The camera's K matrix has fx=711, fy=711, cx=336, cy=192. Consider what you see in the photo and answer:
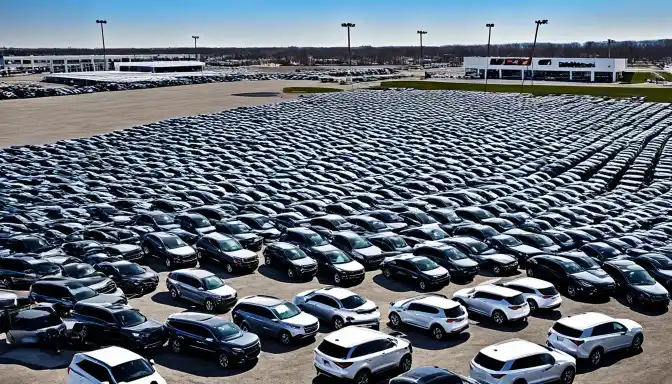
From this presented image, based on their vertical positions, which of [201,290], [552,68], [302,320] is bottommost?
[302,320]

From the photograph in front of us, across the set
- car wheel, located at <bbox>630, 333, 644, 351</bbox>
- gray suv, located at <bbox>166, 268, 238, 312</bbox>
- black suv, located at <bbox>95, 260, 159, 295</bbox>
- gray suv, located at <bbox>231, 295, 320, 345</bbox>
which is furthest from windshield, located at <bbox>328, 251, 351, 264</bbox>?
car wheel, located at <bbox>630, 333, 644, 351</bbox>

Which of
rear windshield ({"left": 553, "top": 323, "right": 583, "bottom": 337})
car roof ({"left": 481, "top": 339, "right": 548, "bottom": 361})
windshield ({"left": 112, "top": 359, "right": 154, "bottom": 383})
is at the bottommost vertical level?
rear windshield ({"left": 553, "top": 323, "right": 583, "bottom": 337})

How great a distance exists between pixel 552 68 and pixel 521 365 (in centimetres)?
15298

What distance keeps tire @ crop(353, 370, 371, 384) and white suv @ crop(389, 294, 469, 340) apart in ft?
13.3

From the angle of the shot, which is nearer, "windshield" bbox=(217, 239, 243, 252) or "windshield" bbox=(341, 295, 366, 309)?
"windshield" bbox=(341, 295, 366, 309)

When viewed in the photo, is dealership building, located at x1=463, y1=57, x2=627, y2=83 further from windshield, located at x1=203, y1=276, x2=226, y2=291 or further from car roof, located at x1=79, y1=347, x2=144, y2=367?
car roof, located at x1=79, y1=347, x2=144, y2=367

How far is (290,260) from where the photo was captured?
91.6ft

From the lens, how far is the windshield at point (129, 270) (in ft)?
84.5

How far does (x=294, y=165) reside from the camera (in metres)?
53.7

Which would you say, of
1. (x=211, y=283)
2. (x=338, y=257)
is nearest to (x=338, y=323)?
(x=211, y=283)

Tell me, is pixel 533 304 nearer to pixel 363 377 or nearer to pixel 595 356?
pixel 595 356

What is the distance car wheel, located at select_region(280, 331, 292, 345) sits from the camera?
68.5ft

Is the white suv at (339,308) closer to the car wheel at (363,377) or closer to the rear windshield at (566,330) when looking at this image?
the car wheel at (363,377)

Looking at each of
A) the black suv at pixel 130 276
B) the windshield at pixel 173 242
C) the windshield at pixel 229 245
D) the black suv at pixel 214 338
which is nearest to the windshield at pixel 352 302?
the black suv at pixel 214 338
